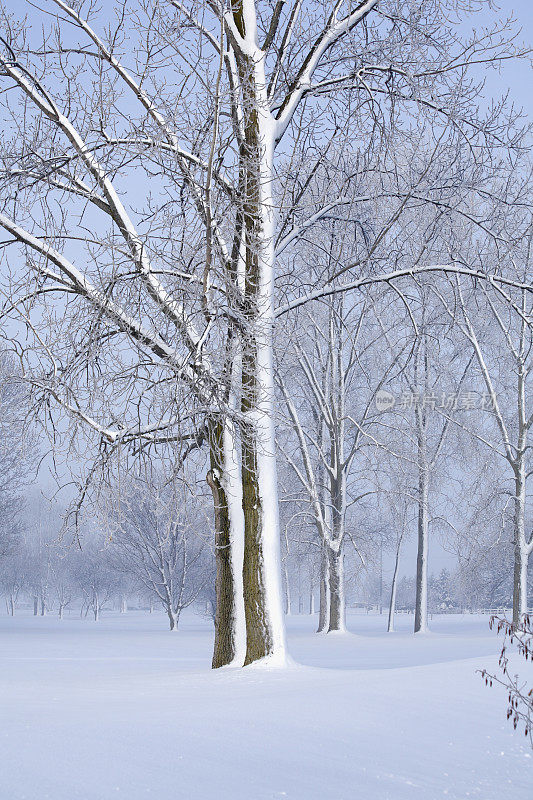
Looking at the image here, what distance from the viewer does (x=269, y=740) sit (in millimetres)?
4211

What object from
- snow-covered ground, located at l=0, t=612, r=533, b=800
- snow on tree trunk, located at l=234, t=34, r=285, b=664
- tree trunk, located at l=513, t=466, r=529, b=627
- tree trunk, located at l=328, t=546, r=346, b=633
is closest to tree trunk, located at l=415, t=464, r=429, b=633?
tree trunk, located at l=328, t=546, r=346, b=633

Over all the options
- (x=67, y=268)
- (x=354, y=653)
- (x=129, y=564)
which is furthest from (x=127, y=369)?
(x=129, y=564)

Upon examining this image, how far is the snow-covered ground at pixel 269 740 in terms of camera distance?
3.47 metres

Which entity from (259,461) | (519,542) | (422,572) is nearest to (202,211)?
(259,461)

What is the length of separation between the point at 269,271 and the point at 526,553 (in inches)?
485

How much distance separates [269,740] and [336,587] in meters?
15.8

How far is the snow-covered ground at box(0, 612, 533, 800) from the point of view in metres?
3.47

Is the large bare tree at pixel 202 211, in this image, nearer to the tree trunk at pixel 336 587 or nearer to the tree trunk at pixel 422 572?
the tree trunk at pixel 336 587

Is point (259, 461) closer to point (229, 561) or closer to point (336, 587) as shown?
point (229, 561)

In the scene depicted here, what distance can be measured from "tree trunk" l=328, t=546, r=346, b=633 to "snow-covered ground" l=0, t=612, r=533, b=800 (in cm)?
1247

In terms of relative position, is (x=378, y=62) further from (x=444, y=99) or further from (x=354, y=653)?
(x=354, y=653)

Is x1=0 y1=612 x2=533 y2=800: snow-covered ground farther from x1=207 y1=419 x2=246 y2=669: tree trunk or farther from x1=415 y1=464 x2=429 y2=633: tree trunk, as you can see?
x1=415 y1=464 x2=429 y2=633: tree trunk

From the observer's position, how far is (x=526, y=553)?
17672 millimetres

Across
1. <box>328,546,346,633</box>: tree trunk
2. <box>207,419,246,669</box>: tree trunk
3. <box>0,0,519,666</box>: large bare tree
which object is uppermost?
<box>0,0,519,666</box>: large bare tree
